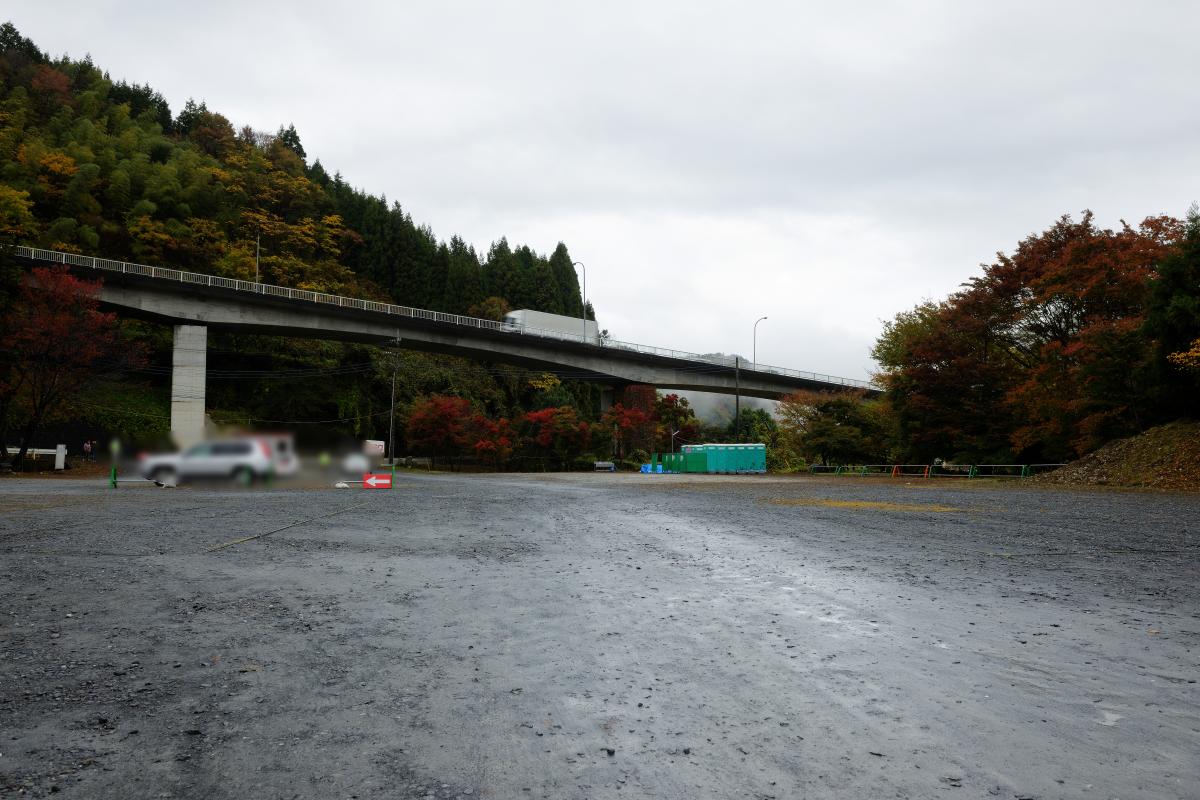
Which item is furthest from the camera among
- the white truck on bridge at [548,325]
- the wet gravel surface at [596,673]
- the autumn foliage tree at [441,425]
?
the white truck on bridge at [548,325]

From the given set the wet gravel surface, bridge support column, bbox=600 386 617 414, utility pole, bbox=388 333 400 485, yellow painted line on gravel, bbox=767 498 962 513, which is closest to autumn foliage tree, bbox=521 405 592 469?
bridge support column, bbox=600 386 617 414

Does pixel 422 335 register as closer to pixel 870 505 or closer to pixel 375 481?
pixel 375 481

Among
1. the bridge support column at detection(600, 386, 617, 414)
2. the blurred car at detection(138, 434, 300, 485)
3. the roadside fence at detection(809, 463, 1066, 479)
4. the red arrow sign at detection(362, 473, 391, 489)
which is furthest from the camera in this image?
the bridge support column at detection(600, 386, 617, 414)

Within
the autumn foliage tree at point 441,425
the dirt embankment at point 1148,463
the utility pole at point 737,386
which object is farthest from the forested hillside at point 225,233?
the dirt embankment at point 1148,463

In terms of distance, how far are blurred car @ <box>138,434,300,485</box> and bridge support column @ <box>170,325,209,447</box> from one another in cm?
3512

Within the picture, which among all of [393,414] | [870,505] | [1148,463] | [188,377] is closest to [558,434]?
[393,414]

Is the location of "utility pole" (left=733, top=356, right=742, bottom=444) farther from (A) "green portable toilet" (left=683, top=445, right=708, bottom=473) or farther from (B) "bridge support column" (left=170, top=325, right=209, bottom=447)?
(B) "bridge support column" (left=170, top=325, right=209, bottom=447)

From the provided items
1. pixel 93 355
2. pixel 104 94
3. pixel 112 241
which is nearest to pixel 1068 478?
pixel 93 355

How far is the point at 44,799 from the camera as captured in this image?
2.18 m

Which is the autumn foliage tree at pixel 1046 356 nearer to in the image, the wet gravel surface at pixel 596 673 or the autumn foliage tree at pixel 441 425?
the wet gravel surface at pixel 596 673

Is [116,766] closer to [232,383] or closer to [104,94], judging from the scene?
[232,383]

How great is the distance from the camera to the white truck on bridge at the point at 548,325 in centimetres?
6431

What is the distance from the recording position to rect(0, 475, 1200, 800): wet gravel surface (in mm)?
2402

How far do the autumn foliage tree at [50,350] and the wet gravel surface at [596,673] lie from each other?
2983 cm
